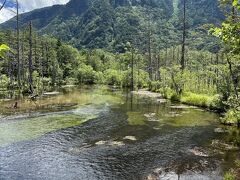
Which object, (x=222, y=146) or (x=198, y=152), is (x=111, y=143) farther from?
(x=222, y=146)

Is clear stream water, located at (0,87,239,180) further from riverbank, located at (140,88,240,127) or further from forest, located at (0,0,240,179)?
forest, located at (0,0,240,179)

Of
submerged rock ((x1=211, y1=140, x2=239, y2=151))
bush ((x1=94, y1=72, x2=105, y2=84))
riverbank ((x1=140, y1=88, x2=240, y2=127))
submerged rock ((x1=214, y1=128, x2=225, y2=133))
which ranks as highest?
bush ((x1=94, y1=72, x2=105, y2=84))

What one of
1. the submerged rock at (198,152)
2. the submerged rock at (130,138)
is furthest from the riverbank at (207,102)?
the submerged rock at (130,138)

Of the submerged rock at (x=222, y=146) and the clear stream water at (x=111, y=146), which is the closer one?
the clear stream water at (x=111, y=146)

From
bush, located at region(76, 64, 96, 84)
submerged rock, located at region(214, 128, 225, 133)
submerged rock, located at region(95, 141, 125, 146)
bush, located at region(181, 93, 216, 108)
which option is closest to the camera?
submerged rock, located at region(95, 141, 125, 146)

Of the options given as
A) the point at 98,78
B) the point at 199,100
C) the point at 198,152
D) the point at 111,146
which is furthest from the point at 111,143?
the point at 98,78

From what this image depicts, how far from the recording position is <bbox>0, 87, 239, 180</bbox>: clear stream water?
2442 centimetres

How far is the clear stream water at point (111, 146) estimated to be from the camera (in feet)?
80.1

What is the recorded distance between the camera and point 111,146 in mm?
31297

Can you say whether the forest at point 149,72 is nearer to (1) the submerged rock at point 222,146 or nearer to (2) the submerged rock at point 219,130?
(2) the submerged rock at point 219,130

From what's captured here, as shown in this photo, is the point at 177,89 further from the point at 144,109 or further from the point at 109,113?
the point at 109,113

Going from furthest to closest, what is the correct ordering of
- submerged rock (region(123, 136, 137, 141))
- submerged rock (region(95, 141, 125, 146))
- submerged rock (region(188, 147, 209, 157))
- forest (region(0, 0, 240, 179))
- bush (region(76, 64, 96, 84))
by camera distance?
bush (region(76, 64, 96, 84)) < submerged rock (region(123, 136, 137, 141)) < submerged rock (region(95, 141, 125, 146)) < submerged rock (region(188, 147, 209, 157)) < forest (region(0, 0, 240, 179))

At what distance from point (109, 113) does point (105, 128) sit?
11.8 meters

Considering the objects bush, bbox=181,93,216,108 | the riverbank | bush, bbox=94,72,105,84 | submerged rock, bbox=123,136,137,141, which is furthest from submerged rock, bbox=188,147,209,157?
bush, bbox=94,72,105,84
